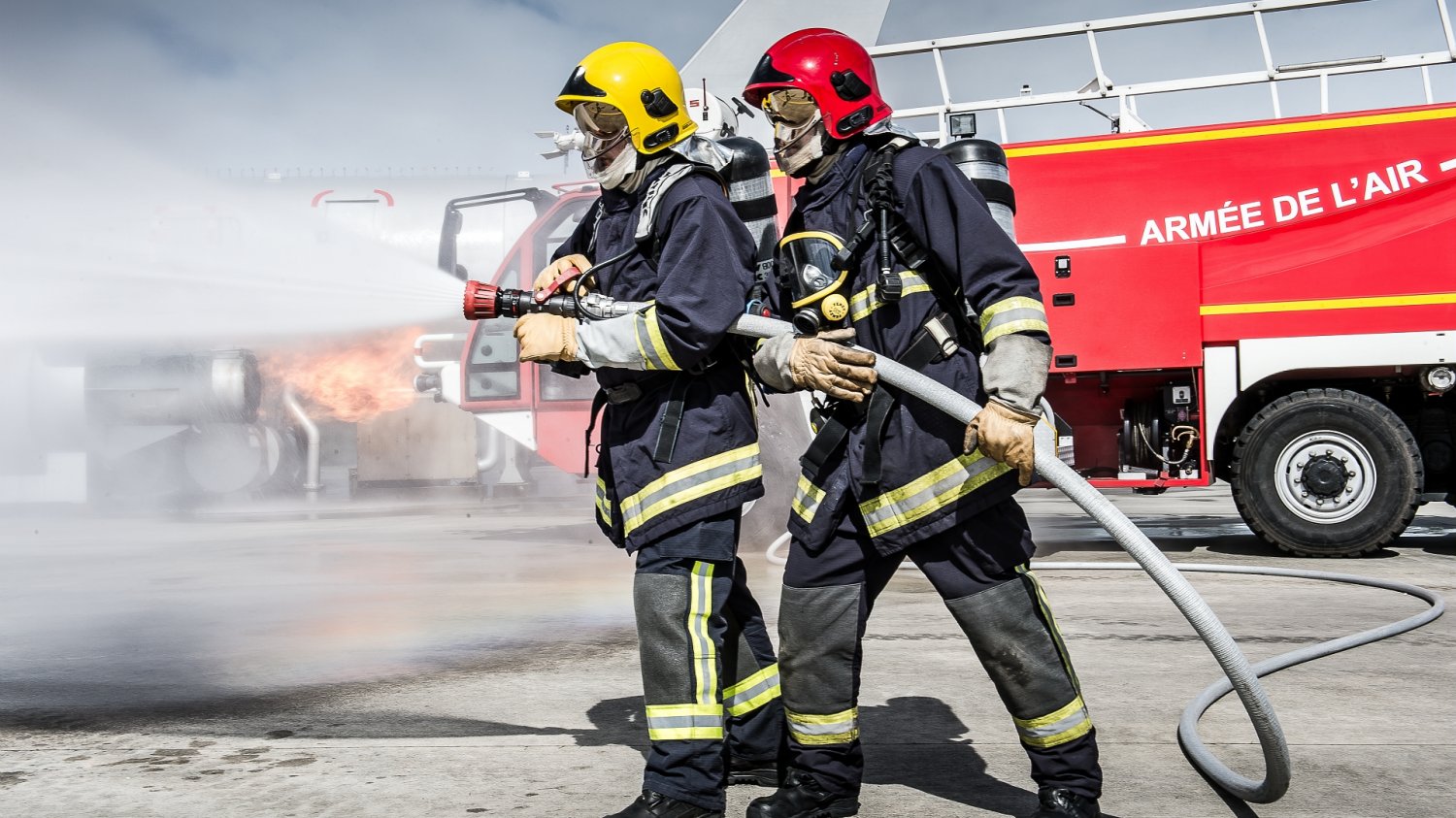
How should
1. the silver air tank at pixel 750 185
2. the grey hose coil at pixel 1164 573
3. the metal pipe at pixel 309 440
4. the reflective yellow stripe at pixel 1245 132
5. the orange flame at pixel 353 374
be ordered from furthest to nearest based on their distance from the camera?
the metal pipe at pixel 309 440, the orange flame at pixel 353 374, the reflective yellow stripe at pixel 1245 132, the silver air tank at pixel 750 185, the grey hose coil at pixel 1164 573

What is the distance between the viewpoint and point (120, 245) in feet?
49.7

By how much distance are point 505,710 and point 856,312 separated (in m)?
1.81

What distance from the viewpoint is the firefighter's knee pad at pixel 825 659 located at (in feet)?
8.78

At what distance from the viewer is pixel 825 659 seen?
2.68 metres

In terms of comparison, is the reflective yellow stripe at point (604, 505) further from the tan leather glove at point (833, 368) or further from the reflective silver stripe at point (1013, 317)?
the reflective silver stripe at point (1013, 317)

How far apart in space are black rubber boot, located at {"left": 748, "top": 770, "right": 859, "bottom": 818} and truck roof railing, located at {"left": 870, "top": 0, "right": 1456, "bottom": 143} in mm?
5877

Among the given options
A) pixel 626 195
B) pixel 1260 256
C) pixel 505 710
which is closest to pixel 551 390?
pixel 1260 256

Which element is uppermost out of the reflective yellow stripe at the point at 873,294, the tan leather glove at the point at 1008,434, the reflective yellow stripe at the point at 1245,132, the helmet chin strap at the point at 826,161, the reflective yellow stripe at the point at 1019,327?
the reflective yellow stripe at the point at 1245,132

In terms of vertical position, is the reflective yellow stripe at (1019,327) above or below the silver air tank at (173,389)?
below

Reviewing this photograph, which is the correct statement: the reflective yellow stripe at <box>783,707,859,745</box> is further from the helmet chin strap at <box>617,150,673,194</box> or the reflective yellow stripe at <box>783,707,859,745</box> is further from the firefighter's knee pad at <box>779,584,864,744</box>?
the helmet chin strap at <box>617,150,673,194</box>

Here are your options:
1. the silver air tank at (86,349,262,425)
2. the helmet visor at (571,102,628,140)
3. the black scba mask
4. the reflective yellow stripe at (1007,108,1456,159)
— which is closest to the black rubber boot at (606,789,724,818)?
the black scba mask

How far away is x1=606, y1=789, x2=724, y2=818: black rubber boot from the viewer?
257cm

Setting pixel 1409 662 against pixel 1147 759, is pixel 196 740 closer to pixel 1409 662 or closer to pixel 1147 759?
pixel 1147 759

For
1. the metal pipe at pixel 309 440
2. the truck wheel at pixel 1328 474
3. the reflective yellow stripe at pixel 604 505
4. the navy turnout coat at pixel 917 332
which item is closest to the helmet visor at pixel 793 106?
the navy turnout coat at pixel 917 332
